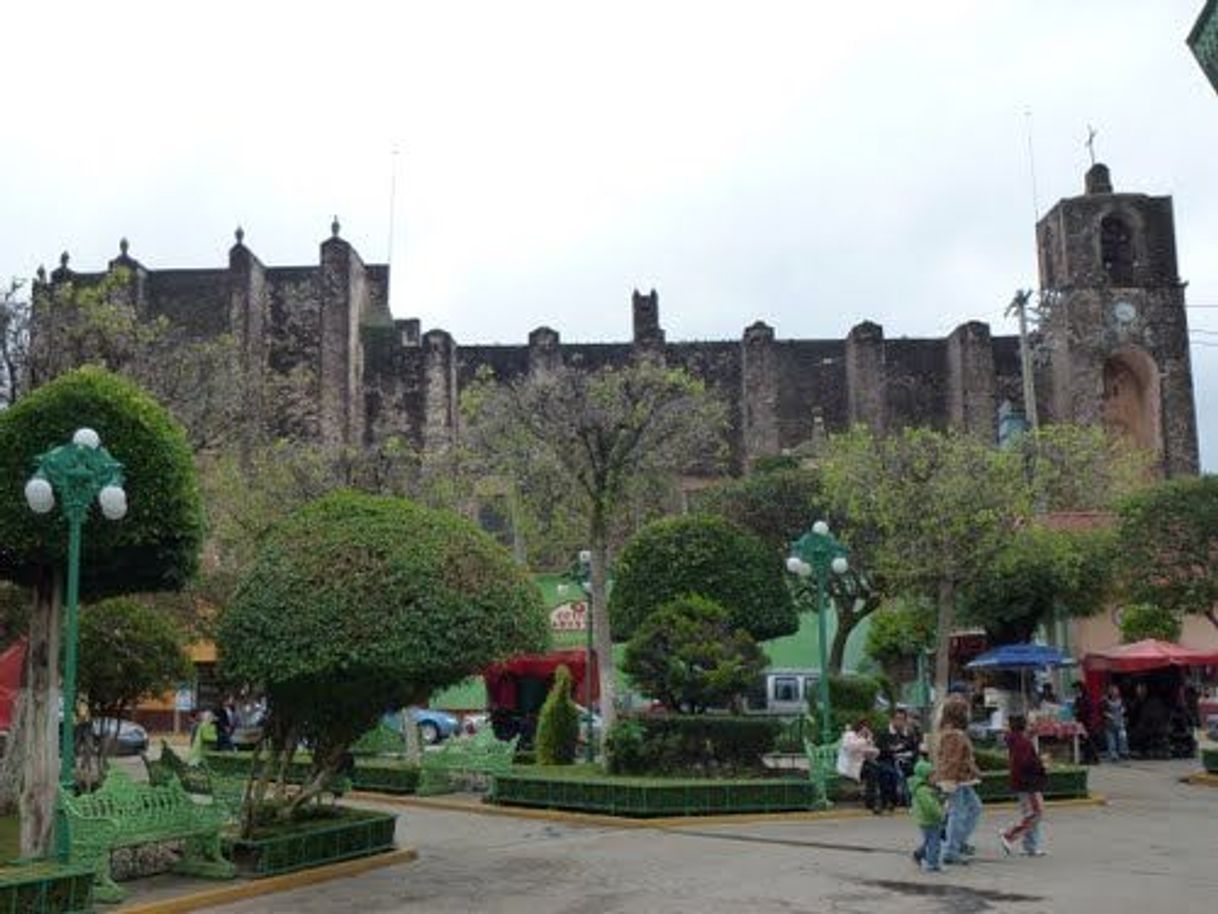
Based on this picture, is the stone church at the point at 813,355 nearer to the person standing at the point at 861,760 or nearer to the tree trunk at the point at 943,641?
the tree trunk at the point at 943,641

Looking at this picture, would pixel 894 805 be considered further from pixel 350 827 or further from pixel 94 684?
pixel 94 684

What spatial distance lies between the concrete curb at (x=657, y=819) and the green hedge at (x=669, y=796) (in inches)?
4.1

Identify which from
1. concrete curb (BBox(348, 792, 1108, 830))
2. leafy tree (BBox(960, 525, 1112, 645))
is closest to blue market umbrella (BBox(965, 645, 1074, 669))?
leafy tree (BBox(960, 525, 1112, 645))

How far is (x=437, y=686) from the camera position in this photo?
10867 mm

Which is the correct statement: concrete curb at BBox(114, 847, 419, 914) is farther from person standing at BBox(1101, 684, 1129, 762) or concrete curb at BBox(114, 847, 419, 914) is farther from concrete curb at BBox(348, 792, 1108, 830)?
person standing at BBox(1101, 684, 1129, 762)

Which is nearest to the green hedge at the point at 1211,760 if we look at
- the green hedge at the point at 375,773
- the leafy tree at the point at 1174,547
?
the leafy tree at the point at 1174,547

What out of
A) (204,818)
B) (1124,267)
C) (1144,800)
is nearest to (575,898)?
(204,818)

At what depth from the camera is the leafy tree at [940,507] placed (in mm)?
19953

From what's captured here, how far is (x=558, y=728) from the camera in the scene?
Answer: 716 inches

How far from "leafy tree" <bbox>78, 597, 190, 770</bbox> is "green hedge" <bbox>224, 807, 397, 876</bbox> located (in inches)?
207

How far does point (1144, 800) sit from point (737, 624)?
5.70m

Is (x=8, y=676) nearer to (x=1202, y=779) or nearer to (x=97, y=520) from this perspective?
(x=97, y=520)

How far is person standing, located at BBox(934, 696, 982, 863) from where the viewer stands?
1094 centimetres

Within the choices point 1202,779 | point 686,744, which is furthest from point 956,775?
point 1202,779
